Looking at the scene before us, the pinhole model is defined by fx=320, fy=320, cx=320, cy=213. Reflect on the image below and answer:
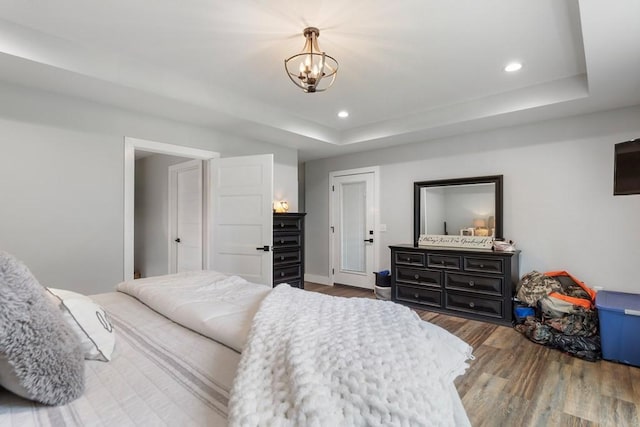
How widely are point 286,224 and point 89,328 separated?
306 centimetres

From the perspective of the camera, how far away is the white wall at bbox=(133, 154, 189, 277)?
16.9 ft

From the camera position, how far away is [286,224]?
416cm

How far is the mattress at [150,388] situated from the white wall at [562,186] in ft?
12.7

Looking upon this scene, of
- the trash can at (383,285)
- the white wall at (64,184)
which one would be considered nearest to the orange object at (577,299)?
the trash can at (383,285)

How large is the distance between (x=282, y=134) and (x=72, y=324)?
11.0ft

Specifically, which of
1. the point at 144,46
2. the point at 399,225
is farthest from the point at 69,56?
the point at 399,225

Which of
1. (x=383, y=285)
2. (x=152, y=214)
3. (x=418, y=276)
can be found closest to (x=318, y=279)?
(x=383, y=285)

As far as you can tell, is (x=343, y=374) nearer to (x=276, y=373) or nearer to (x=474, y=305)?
(x=276, y=373)

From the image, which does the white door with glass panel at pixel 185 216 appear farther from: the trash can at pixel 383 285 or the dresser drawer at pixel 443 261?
the dresser drawer at pixel 443 261

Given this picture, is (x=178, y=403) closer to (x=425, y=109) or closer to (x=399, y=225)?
(x=425, y=109)

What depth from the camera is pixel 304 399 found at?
711mm

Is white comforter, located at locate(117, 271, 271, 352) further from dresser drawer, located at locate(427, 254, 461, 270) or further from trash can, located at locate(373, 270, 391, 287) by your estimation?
trash can, located at locate(373, 270, 391, 287)

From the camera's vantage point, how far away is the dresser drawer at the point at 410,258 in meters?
4.15

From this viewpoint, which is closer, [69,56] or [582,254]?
[69,56]
